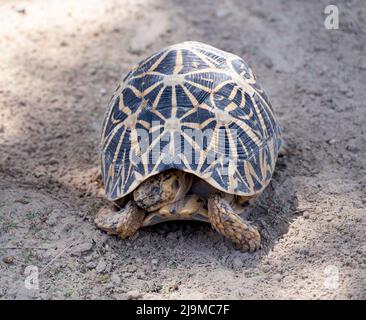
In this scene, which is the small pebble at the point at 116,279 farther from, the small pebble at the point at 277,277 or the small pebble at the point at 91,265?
the small pebble at the point at 277,277

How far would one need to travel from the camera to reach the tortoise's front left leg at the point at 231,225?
3564mm

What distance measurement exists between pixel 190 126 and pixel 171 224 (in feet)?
2.55

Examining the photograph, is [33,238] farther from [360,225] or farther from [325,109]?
[325,109]

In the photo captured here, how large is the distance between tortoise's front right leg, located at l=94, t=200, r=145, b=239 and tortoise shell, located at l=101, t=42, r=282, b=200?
12cm

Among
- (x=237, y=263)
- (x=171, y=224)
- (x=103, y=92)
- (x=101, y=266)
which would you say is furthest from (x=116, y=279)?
(x=103, y=92)

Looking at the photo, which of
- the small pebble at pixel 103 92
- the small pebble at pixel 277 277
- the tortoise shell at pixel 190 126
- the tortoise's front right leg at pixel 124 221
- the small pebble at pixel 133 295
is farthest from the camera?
the small pebble at pixel 103 92

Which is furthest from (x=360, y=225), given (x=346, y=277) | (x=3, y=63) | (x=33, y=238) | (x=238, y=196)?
(x=3, y=63)

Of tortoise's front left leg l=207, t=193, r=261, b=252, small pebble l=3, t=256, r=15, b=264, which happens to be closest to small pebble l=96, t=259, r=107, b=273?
small pebble l=3, t=256, r=15, b=264

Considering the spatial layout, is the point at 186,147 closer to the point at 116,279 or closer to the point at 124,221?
the point at 124,221

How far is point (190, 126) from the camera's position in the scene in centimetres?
355

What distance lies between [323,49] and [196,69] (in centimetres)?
261

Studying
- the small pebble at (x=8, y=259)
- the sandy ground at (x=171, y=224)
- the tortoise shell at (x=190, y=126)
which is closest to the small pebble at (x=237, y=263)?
the sandy ground at (x=171, y=224)

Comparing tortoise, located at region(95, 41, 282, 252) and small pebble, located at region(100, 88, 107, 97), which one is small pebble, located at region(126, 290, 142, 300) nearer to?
tortoise, located at region(95, 41, 282, 252)

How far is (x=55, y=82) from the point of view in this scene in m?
5.53
